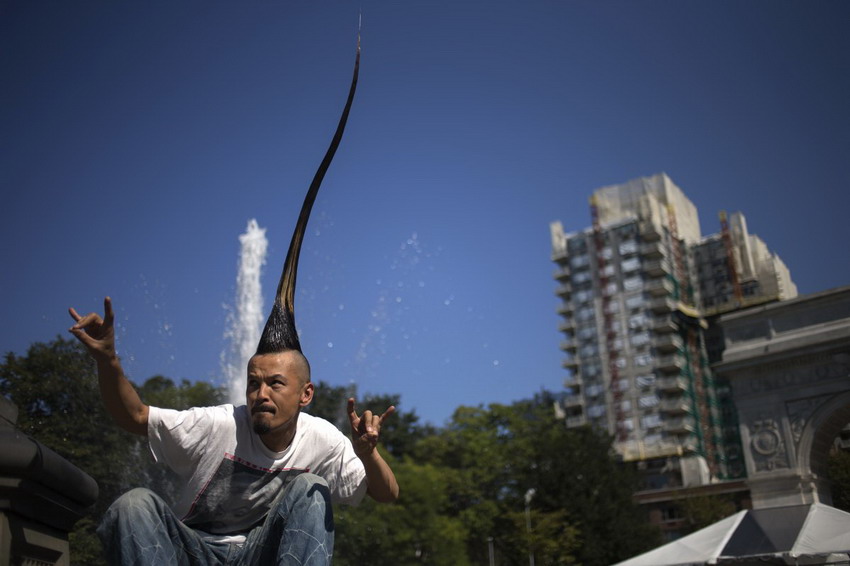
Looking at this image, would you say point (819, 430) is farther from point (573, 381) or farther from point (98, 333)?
point (573, 381)

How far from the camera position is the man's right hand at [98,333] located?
2.84m

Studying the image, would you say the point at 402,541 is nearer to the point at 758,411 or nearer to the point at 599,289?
the point at 758,411

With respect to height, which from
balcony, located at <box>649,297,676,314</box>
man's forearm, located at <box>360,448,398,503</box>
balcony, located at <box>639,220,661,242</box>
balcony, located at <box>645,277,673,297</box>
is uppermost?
balcony, located at <box>639,220,661,242</box>

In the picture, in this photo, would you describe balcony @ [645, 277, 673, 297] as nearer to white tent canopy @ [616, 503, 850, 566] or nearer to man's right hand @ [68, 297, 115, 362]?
white tent canopy @ [616, 503, 850, 566]

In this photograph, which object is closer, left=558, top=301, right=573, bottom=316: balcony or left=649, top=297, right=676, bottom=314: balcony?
left=649, top=297, right=676, bottom=314: balcony

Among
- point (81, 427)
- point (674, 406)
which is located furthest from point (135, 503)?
point (674, 406)

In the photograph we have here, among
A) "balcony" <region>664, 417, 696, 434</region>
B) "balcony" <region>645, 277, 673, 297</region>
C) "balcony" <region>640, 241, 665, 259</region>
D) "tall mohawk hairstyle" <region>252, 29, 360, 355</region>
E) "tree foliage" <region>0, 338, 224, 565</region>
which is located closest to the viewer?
"tall mohawk hairstyle" <region>252, 29, 360, 355</region>

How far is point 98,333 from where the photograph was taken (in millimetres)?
2904

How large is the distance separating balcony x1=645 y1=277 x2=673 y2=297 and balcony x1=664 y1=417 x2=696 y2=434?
10903mm

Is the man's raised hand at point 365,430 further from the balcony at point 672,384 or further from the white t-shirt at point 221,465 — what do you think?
the balcony at point 672,384

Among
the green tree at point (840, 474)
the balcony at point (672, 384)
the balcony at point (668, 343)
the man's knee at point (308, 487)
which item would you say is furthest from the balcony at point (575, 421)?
the man's knee at point (308, 487)

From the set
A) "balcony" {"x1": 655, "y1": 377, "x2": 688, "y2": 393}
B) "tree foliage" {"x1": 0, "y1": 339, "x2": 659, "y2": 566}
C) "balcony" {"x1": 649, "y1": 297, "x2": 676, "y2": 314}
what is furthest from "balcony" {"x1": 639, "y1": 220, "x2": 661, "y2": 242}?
"tree foliage" {"x1": 0, "y1": 339, "x2": 659, "y2": 566}

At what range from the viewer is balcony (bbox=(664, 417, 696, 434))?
57944 mm

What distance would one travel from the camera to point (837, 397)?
20.8 m
